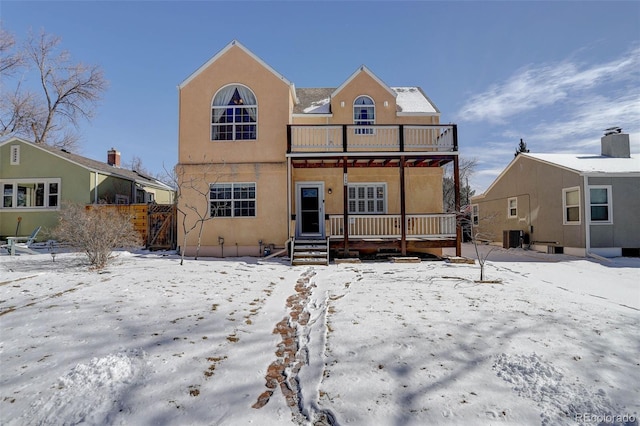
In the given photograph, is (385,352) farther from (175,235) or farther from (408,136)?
(175,235)

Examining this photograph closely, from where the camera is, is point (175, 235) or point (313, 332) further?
point (175, 235)

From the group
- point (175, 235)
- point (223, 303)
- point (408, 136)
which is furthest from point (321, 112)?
point (223, 303)

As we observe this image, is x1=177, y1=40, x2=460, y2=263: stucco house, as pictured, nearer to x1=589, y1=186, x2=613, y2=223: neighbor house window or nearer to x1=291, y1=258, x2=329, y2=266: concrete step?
x1=291, y1=258, x2=329, y2=266: concrete step

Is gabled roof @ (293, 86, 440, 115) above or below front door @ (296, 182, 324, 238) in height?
above

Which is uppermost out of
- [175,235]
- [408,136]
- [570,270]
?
[408,136]

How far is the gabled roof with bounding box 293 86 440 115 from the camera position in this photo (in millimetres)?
14422

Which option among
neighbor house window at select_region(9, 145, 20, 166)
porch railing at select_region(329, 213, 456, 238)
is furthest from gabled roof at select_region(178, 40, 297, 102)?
neighbor house window at select_region(9, 145, 20, 166)

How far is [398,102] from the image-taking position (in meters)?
15.1

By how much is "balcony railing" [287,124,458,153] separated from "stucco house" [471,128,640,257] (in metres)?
3.44

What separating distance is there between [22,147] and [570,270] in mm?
23992

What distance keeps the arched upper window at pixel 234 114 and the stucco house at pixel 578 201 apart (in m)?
9.29

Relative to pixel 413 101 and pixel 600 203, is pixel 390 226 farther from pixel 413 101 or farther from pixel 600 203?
pixel 600 203

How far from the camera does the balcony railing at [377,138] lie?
12266 millimetres

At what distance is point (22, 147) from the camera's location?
16.4m
